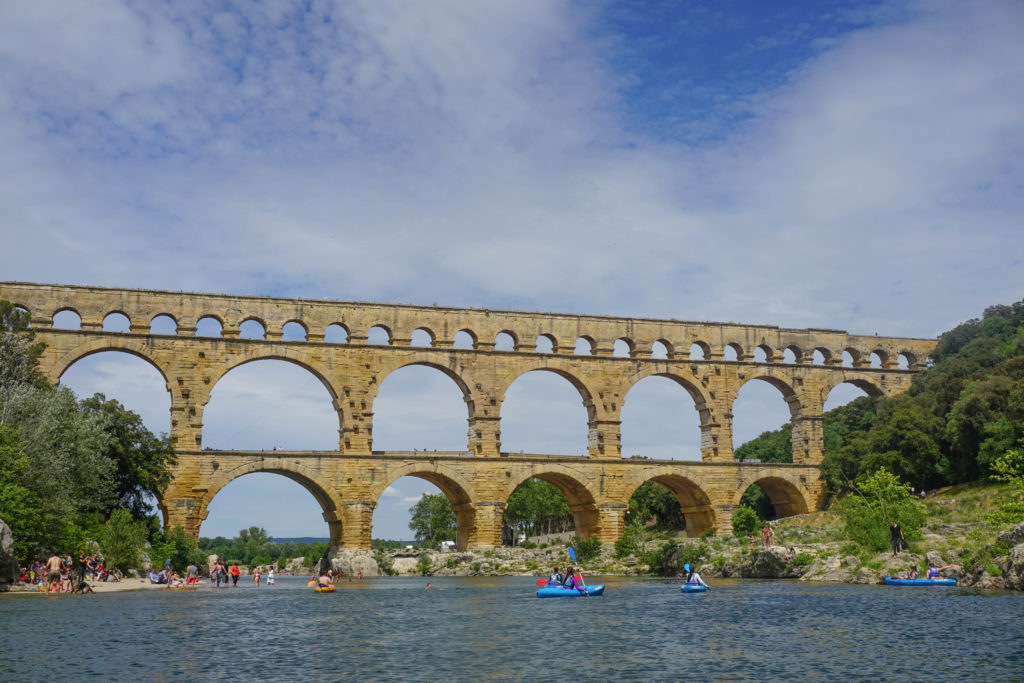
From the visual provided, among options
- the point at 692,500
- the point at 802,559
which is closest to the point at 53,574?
the point at 802,559

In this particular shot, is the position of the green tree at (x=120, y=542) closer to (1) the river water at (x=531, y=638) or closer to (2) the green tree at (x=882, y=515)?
(1) the river water at (x=531, y=638)

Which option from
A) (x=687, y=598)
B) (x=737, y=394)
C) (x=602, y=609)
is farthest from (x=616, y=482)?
(x=602, y=609)

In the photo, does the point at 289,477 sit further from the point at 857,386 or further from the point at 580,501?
the point at 857,386

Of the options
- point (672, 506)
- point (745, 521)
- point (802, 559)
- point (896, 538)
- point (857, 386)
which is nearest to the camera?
point (896, 538)

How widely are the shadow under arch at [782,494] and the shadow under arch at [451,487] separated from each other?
12.6m

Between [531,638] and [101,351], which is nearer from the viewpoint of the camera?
[531,638]

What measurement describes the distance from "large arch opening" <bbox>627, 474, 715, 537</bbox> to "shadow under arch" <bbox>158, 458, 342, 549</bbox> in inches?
572

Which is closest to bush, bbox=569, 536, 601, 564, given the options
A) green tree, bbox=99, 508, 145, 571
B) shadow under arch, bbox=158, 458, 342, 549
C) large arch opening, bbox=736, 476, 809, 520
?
large arch opening, bbox=736, 476, 809, 520

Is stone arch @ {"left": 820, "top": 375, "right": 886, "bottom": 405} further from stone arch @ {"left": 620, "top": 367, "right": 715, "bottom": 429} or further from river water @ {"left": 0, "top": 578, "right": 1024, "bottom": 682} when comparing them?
river water @ {"left": 0, "top": 578, "right": 1024, "bottom": 682}

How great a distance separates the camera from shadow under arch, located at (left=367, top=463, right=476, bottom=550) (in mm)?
40938

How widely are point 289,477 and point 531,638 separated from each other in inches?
1018

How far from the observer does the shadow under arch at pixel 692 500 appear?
4497 cm

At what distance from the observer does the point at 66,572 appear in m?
26.9

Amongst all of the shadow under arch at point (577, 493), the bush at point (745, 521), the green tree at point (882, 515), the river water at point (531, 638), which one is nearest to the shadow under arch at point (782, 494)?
the bush at point (745, 521)
